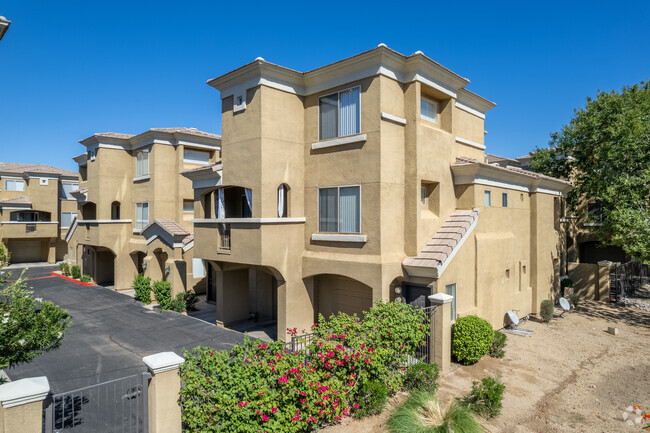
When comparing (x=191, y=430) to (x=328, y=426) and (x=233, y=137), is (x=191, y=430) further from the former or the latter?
(x=233, y=137)

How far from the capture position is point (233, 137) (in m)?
15.3

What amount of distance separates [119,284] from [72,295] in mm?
2834

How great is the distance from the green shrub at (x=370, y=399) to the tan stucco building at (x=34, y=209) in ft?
146

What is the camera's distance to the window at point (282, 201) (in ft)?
48.1

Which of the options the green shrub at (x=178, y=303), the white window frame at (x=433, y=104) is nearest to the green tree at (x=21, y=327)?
the green shrub at (x=178, y=303)

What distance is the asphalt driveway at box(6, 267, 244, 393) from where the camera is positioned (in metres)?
12.6

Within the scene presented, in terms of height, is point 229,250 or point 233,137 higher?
point 233,137

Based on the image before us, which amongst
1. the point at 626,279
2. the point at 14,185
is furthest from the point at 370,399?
the point at 14,185

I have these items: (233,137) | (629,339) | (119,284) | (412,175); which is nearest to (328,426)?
(412,175)

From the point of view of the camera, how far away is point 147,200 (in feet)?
81.5

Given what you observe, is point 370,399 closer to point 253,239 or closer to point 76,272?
point 253,239

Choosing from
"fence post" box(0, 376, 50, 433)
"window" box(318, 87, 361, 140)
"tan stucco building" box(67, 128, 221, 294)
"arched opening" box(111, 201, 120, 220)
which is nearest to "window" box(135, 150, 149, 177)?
"tan stucco building" box(67, 128, 221, 294)

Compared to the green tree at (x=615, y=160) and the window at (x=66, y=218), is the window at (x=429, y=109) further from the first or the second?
the window at (x=66, y=218)

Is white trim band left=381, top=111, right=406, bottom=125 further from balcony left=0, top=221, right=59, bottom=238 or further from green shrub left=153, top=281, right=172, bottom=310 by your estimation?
balcony left=0, top=221, right=59, bottom=238
